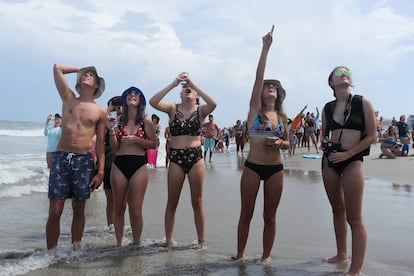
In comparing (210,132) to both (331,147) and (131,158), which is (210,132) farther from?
(331,147)

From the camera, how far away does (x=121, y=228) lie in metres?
4.80

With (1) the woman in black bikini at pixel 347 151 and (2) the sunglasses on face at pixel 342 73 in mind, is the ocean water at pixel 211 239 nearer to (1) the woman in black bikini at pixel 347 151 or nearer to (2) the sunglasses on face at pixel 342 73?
(1) the woman in black bikini at pixel 347 151

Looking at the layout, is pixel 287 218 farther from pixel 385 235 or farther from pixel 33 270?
pixel 33 270

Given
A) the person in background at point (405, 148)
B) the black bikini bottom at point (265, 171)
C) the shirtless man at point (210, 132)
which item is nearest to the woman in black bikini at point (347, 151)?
the black bikini bottom at point (265, 171)

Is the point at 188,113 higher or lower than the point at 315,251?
higher

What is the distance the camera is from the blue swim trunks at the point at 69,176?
434 centimetres

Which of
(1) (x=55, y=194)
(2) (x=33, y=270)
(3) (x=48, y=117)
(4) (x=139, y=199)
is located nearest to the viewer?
(2) (x=33, y=270)

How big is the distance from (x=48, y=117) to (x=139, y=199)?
7.80 metres

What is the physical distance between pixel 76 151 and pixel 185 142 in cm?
118

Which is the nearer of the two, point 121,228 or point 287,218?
point 121,228

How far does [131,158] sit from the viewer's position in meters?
4.70

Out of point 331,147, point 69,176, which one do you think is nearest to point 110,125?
point 69,176

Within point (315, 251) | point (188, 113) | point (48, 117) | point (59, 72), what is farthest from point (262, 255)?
point (48, 117)

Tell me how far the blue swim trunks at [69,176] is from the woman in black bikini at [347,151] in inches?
96.9
